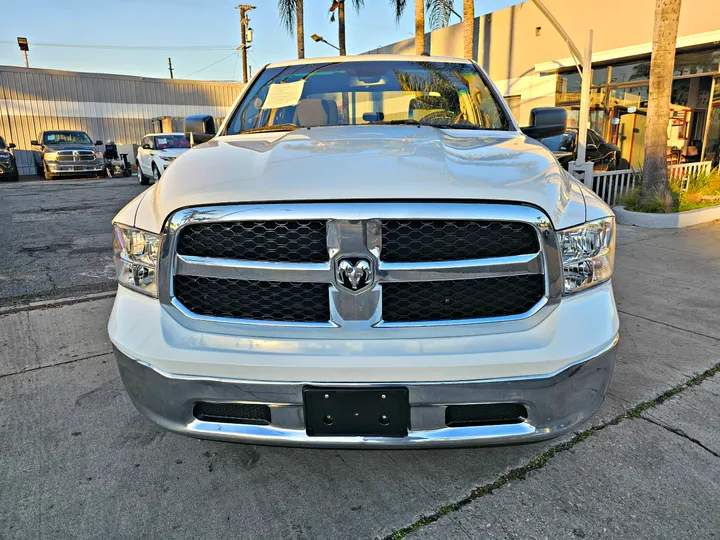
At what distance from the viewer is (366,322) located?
1696mm

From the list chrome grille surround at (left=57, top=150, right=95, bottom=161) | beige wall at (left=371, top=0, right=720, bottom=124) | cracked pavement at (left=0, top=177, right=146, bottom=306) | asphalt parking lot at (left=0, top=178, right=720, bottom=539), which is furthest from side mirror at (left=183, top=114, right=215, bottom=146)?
chrome grille surround at (left=57, top=150, right=95, bottom=161)

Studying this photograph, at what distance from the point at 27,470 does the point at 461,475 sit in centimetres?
188

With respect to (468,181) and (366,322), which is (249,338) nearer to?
(366,322)

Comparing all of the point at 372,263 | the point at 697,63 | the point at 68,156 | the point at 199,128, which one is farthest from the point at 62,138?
the point at 372,263

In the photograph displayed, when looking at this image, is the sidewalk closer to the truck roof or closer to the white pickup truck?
the white pickup truck

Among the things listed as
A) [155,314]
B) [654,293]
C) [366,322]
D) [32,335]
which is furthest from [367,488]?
[654,293]

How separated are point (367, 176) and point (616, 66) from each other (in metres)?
15.9

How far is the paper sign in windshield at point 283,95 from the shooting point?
3.35m

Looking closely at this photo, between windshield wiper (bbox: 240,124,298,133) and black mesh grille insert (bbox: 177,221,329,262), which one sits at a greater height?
windshield wiper (bbox: 240,124,298,133)

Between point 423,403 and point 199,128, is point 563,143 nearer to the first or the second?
point 199,128

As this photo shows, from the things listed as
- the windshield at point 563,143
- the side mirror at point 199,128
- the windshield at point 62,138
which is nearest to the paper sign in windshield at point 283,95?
the side mirror at point 199,128

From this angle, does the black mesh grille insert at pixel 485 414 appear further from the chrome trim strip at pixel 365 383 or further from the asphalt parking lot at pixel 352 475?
the asphalt parking lot at pixel 352 475

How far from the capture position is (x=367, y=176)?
1.72 m

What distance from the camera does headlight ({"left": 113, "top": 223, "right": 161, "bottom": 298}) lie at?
1854 millimetres
